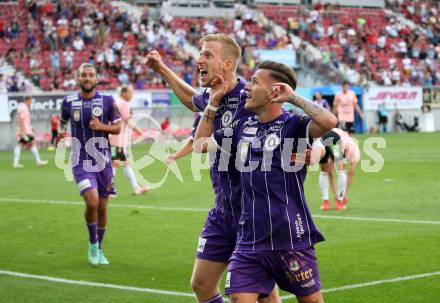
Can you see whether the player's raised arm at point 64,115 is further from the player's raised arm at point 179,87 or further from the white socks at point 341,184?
the white socks at point 341,184

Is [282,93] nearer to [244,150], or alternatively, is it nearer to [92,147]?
[244,150]

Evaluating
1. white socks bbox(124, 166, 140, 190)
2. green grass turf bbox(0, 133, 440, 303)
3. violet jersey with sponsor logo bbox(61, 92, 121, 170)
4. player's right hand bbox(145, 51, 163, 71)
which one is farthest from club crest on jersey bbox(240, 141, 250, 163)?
white socks bbox(124, 166, 140, 190)

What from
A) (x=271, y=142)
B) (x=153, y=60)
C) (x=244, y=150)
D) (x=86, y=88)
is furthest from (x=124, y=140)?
(x=271, y=142)

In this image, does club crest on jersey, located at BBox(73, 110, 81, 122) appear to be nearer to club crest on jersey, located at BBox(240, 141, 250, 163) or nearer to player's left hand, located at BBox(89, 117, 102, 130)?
player's left hand, located at BBox(89, 117, 102, 130)

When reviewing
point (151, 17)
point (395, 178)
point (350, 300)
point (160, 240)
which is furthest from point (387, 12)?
point (350, 300)

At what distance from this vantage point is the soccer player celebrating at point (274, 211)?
6066mm

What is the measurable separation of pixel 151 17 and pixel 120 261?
3919cm

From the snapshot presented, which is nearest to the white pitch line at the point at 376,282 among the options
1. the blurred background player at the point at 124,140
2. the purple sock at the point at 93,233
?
the purple sock at the point at 93,233

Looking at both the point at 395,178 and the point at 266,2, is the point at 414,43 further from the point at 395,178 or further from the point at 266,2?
the point at 395,178

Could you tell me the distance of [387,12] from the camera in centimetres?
5978

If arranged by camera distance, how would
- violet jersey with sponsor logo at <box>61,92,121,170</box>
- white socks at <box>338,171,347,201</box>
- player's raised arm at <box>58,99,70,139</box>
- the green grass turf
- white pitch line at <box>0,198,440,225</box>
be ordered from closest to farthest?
the green grass turf < violet jersey with sponsor logo at <box>61,92,121,170</box> < player's raised arm at <box>58,99,70,139</box> < white pitch line at <box>0,198,440,225</box> < white socks at <box>338,171,347,201</box>

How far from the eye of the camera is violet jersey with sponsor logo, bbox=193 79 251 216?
680 centimetres

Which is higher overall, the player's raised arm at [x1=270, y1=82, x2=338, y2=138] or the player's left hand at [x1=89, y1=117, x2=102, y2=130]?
the player's raised arm at [x1=270, y1=82, x2=338, y2=138]

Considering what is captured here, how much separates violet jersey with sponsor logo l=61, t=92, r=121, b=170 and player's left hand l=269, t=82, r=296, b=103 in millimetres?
6025
